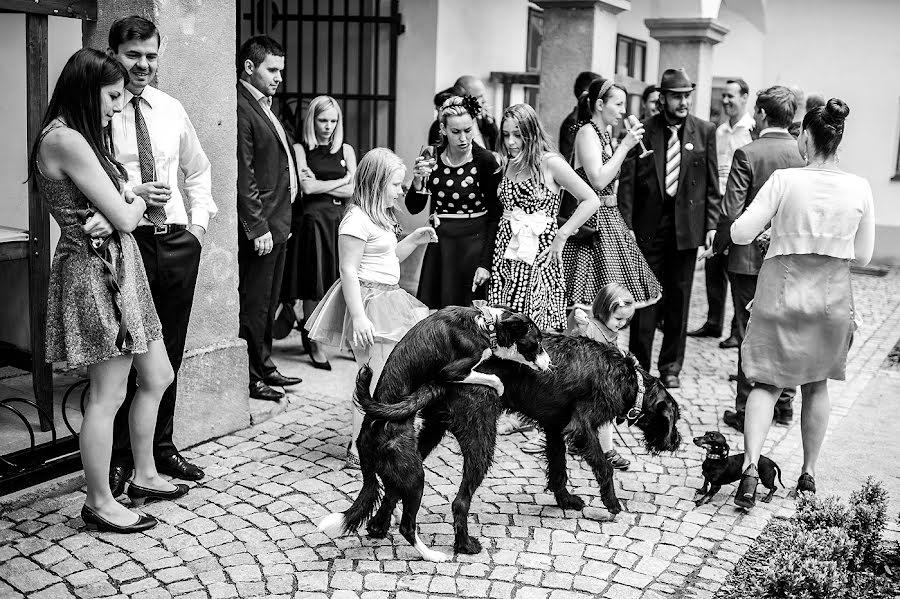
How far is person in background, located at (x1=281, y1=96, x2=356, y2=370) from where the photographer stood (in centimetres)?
759

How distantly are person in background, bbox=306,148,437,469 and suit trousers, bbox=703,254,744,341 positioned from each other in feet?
14.8

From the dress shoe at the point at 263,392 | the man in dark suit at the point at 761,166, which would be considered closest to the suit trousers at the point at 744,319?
the man in dark suit at the point at 761,166

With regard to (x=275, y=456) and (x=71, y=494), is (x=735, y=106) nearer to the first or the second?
(x=275, y=456)

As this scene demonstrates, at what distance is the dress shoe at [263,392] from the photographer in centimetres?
671

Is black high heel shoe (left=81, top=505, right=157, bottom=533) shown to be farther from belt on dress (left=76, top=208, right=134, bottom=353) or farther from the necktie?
the necktie

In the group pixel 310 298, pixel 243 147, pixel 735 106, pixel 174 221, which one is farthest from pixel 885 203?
pixel 174 221

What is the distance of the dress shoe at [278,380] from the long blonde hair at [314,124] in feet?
5.55

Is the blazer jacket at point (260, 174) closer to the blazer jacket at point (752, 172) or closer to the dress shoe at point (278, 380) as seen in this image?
the dress shoe at point (278, 380)

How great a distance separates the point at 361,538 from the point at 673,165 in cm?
389

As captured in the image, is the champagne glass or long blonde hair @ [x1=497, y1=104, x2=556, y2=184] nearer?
long blonde hair @ [x1=497, y1=104, x2=556, y2=184]

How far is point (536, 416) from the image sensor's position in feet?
16.4

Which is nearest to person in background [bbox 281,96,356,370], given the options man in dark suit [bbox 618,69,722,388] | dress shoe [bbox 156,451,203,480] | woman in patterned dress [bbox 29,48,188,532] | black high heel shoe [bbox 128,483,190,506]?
man in dark suit [bbox 618,69,722,388]

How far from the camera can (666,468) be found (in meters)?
5.93

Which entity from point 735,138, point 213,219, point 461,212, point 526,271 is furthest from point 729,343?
point 213,219
